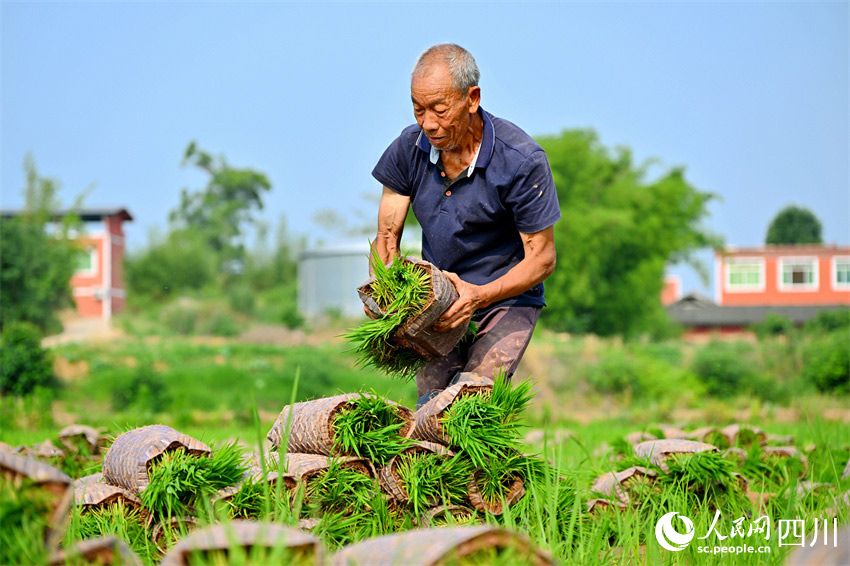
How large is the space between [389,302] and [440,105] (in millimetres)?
883

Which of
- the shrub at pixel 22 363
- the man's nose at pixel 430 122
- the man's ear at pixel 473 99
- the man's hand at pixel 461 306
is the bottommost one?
the shrub at pixel 22 363

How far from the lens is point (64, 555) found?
1.81 meters

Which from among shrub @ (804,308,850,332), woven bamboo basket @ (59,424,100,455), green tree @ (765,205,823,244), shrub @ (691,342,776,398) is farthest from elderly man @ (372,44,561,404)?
green tree @ (765,205,823,244)

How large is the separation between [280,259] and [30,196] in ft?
70.8

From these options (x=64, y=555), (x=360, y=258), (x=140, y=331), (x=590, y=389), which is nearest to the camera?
(x=64, y=555)

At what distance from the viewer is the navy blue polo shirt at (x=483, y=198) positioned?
4.01 metres

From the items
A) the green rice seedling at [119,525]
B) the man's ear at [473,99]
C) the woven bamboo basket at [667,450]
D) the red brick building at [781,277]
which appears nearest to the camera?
the green rice seedling at [119,525]

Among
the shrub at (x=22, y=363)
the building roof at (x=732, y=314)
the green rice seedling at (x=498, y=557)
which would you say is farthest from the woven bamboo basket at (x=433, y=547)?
the building roof at (x=732, y=314)

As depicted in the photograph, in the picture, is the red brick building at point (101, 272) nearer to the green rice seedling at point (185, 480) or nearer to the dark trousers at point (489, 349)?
the dark trousers at point (489, 349)

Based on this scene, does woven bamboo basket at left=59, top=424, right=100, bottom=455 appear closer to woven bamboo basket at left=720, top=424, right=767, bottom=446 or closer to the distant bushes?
woven bamboo basket at left=720, top=424, right=767, bottom=446

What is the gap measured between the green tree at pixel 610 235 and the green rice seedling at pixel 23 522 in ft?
117

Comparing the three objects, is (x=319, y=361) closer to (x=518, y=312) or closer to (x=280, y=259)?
(x=518, y=312)

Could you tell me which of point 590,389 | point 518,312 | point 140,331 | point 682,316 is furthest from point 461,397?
point 682,316

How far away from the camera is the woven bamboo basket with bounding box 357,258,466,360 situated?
3648 mm
